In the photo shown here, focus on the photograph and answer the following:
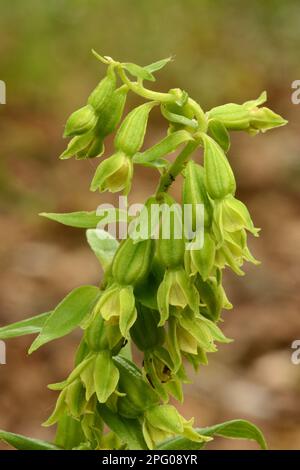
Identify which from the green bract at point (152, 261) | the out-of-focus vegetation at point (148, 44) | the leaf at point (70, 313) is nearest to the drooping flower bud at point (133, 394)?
the green bract at point (152, 261)

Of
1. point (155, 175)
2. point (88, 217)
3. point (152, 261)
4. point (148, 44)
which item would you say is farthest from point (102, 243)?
point (148, 44)

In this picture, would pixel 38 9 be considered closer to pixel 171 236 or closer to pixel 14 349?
pixel 14 349

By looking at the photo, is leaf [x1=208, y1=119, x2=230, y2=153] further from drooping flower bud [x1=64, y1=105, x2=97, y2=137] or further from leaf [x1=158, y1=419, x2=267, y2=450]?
leaf [x1=158, y1=419, x2=267, y2=450]

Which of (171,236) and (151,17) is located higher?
(151,17)

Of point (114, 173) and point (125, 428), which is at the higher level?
point (114, 173)

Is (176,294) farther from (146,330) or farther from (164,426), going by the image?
(164,426)

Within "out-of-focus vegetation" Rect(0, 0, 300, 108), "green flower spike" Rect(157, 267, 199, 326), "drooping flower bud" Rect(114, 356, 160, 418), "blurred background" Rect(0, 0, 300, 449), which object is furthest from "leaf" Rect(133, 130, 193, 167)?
"out-of-focus vegetation" Rect(0, 0, 300, 108)
